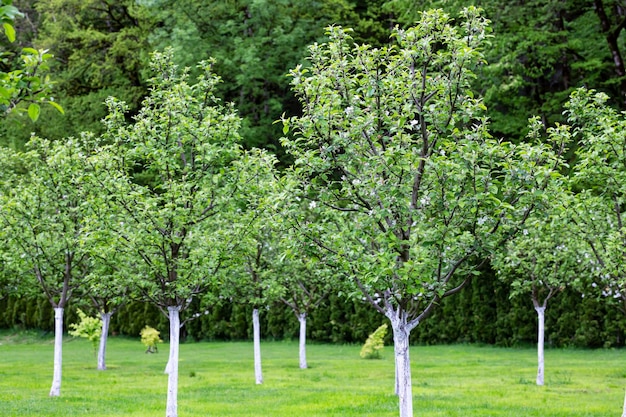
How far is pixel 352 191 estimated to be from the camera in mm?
8922

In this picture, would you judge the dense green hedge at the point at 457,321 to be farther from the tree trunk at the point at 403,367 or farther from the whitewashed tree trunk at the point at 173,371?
the tree trunk at the point at 403,367

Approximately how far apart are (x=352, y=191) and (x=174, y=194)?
3.82 meters

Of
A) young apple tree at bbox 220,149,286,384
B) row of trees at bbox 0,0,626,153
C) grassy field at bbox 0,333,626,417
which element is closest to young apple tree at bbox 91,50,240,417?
young apple tree at bbox 220,149,286,384

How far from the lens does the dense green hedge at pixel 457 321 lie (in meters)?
25.6

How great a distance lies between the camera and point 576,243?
1627 centimetres

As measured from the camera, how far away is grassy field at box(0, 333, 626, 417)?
13844 mm

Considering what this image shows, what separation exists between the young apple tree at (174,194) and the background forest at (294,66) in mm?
10395

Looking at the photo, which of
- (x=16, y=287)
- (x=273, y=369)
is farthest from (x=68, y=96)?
(x=273, y=369)

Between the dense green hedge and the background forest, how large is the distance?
5 cm

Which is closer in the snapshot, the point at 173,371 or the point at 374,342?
the point at 173,371

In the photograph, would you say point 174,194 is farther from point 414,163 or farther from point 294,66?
point 294,66

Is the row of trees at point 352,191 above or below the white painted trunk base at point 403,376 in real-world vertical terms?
above

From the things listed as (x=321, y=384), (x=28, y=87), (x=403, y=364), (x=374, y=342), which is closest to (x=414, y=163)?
(x=403, y=364)

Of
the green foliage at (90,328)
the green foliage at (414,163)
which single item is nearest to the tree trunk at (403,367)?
the green foliage at (414,163)
